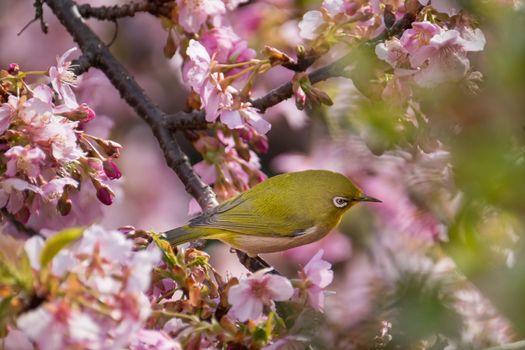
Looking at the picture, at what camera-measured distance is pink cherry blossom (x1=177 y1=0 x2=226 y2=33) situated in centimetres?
268

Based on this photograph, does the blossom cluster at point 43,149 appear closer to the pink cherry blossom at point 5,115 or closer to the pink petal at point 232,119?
the pink cherry blossom at point 5,115

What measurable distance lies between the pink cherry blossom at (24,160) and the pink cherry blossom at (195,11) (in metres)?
0.90

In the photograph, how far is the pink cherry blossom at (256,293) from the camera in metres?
1.71

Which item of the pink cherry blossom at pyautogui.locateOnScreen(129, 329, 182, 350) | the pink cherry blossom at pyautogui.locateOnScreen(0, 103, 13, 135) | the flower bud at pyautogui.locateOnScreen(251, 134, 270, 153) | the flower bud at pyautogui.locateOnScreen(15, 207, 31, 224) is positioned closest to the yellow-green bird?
the flower bud at pyautogui.locateOnScreen(251, 134, 270, 153)

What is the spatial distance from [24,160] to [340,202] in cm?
136

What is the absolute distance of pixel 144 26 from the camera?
5160mm

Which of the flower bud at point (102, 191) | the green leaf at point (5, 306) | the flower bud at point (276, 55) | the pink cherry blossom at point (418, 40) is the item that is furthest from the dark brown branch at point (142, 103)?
the green leaf at point (5, 306)

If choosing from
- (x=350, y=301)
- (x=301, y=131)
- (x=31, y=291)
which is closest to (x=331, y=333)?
(x=350, y=301)

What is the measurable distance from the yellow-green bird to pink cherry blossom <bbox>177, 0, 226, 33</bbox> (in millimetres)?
592

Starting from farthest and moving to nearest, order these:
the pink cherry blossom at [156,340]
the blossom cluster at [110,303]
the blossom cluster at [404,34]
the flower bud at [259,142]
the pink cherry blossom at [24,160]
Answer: the flower bud at [259,142] < the pink cherry blossom at [24,160] < the blossom cluster at [404,34] < the pink cherry blossom at [156,340] < the blossom cluster at [110,303]

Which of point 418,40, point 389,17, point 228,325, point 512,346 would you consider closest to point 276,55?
point 389,17

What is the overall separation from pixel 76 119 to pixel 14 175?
0.24m

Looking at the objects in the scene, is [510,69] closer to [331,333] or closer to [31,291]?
[331,333]

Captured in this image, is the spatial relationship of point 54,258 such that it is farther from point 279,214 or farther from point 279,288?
point 279,214
